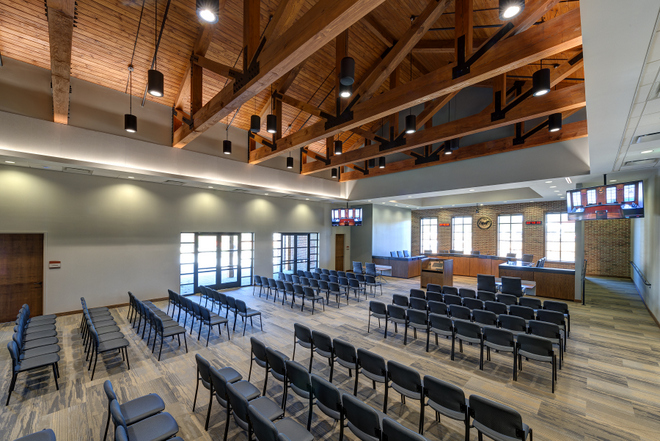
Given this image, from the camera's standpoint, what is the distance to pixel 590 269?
14008 millimetres

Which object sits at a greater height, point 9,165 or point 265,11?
point 265,11

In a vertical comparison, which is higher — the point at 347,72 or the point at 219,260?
the point at 347,72

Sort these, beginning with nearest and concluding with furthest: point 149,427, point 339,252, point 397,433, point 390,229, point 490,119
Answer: point 397,433
point 149,427
point 490,119
point 339,252
point 390,229

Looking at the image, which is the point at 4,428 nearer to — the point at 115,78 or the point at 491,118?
the point at 115,78

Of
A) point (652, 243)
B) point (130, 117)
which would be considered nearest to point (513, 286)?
point (652, 243)

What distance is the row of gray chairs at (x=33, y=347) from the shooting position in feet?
11.8

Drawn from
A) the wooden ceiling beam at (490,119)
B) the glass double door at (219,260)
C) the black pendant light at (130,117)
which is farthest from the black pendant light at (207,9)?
the glass double door at (219,260)

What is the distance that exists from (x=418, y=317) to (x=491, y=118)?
4719 mm

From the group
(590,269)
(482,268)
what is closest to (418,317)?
(482,268)

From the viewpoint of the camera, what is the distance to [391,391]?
4.00 meters

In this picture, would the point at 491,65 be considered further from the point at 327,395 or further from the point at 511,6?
the point at 327,395

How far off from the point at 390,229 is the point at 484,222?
5.13 m

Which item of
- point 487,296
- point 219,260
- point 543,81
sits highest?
point 543,81

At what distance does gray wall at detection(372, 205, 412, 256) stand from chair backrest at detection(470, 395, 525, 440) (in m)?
12.1
